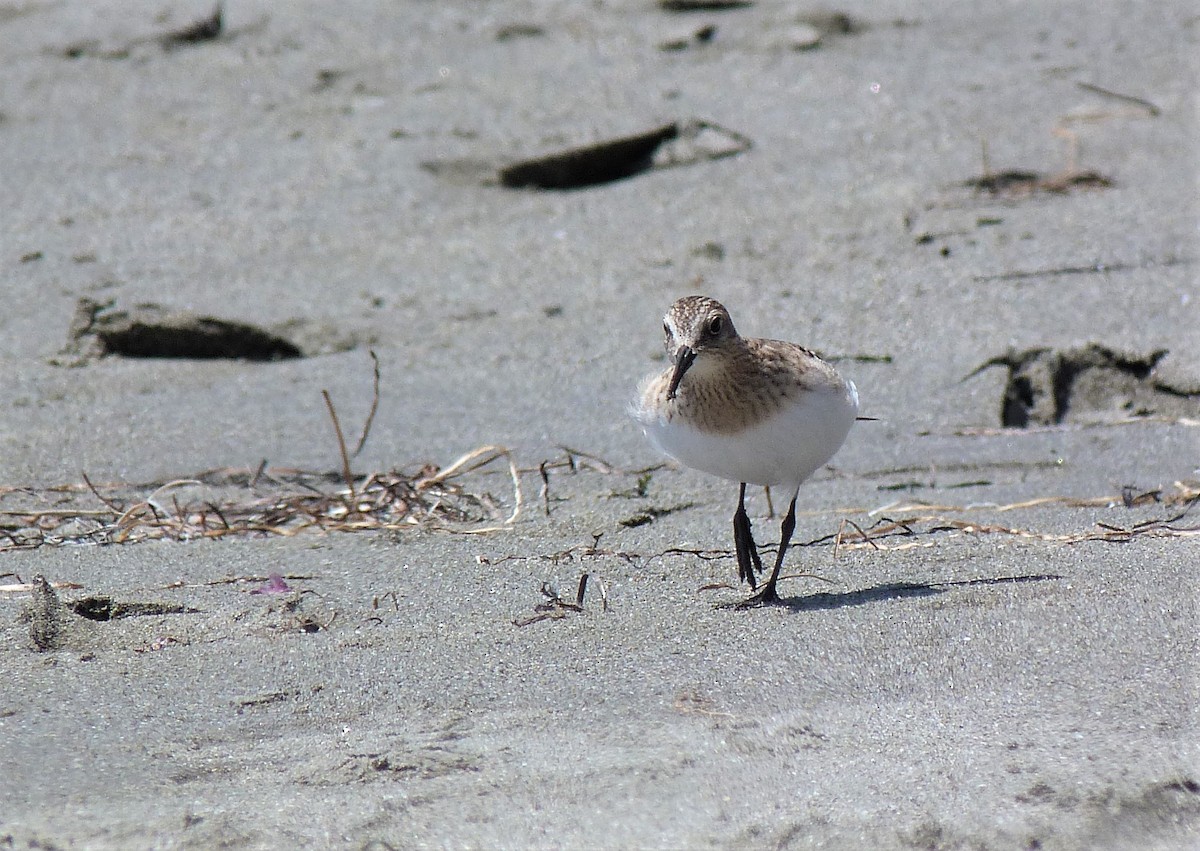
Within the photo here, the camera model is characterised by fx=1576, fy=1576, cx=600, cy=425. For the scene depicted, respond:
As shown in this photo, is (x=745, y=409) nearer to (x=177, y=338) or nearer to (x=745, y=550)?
(x=745, y=550)

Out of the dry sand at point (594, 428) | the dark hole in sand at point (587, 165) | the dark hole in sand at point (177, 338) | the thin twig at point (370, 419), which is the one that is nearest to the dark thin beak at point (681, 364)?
the dry sand at point (594, 428)

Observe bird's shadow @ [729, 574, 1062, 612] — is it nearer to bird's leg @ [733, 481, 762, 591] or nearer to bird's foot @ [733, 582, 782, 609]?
bird's foot @ [733, 582, 782, 609]

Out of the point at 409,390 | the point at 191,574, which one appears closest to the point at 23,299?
the point at 409,390

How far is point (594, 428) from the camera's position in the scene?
17.7 ft

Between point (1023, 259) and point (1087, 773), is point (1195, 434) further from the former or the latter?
point (1087, 773)

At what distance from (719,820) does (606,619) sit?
1078mm

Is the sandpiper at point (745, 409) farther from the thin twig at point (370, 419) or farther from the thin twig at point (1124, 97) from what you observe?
the thin twig at point (1124, 97)

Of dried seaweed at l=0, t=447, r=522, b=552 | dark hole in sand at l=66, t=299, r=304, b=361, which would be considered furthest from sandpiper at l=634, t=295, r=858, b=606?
dark hole in sand at l=66, t=299, r=304, b=361

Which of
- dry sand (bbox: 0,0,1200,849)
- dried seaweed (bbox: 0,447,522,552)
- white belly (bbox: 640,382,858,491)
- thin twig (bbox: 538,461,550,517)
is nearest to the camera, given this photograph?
dry sand (bbox: 0,0,1200,849)

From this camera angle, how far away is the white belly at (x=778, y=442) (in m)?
3.81

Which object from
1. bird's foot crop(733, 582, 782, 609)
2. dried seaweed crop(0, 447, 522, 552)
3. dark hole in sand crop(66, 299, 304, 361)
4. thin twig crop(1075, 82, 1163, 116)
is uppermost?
thin twig crop(1075, 82, 1163, 116)

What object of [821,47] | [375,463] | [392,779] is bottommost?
[375,463]

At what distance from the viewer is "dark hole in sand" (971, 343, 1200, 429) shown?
5.31 metres

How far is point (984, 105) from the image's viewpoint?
7.38 meters
